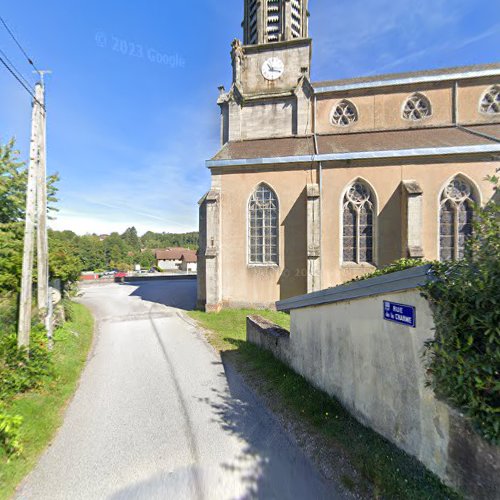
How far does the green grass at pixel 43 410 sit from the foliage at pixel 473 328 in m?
4.90

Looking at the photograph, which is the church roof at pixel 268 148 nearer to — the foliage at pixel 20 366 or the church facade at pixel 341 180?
the church facade at pixel 341 180

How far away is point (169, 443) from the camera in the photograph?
3609mm

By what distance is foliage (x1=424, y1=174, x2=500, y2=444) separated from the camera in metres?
2.04

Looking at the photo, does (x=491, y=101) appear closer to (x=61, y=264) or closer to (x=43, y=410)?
(x=43, y=410)

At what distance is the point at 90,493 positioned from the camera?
2.84 m

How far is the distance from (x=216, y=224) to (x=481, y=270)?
1092cm

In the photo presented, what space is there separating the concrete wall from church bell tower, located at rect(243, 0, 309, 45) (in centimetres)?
1989

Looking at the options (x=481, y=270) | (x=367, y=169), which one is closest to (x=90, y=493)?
(x=481, y=270)

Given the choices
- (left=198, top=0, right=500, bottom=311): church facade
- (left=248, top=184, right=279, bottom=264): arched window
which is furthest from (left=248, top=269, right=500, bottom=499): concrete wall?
(left=248, top=184, right=279, bottom=264): arched window

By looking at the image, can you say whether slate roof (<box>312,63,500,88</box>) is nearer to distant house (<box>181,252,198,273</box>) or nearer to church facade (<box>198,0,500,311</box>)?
church facade (<box>198,0,500,311</box>)

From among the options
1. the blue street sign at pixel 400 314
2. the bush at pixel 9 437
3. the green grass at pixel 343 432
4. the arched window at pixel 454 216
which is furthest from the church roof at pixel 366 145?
the bush at pixel 9 437

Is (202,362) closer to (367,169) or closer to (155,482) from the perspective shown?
(155,482)

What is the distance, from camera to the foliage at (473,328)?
80.4 inches

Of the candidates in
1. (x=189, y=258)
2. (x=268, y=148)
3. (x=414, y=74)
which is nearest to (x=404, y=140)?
(x=268, y=148)
